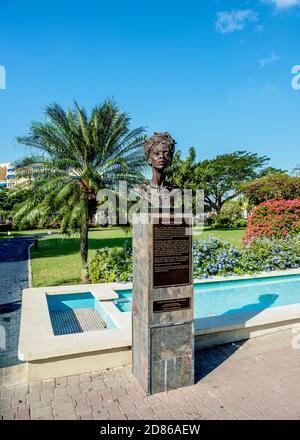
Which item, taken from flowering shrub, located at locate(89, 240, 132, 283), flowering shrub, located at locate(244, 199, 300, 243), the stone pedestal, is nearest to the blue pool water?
flowering shrub, located at locate(89, 240, 132, 283)

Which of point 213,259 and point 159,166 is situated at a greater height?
point 159,166

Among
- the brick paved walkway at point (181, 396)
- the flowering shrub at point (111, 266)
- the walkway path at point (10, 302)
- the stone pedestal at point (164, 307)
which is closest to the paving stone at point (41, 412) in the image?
the brick paved walkway at point (181, 396)

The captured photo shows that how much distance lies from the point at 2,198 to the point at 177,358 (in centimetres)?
3811

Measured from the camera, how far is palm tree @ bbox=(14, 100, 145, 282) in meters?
9.44

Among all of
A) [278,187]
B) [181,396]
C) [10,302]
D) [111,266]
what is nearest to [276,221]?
[111,266]

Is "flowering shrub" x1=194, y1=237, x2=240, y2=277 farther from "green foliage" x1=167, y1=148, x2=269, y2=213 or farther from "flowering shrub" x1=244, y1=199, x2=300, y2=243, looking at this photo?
"green foliage" x1=167, y1=148, x2=269, y2=213

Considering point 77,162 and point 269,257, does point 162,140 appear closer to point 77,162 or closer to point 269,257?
point 77,162

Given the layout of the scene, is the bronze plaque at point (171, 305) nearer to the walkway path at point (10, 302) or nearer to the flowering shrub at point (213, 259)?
the walkway path at point (10, 302)

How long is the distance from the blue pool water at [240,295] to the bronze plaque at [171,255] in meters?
3.55

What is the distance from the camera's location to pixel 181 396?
374 cm

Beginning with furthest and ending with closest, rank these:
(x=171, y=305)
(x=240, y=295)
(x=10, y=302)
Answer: (x=240, y=295), (x=10, y=302), (x=171, y=305)

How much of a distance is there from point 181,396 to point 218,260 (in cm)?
651

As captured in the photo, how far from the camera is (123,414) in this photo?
337cm
